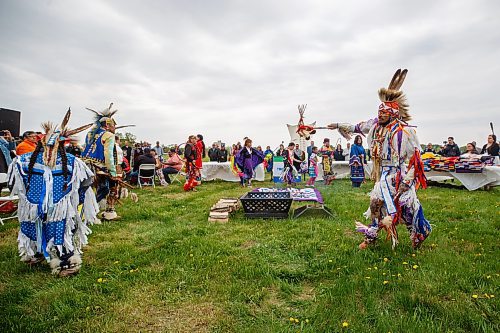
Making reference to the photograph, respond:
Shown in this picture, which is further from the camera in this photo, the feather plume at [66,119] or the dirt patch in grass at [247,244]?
the dirt patch in grass at [247,244]

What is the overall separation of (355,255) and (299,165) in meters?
8.60

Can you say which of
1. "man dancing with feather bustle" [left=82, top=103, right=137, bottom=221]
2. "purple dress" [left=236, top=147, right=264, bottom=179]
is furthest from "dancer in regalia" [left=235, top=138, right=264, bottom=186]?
"man dancing with feather bustle" [left=82, top=103, right=137, bottom=221]

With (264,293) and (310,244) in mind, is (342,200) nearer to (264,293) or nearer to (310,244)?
(310,244)

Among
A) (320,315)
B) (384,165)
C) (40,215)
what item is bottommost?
(320,315)

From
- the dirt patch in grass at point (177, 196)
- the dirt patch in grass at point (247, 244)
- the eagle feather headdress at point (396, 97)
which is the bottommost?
the dirt patch in grass at point (247, 244)

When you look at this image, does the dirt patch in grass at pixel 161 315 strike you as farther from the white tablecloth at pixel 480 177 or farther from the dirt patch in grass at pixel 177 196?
the white tablecloth at pixel 480 177

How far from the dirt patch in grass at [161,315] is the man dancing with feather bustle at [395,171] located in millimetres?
2289

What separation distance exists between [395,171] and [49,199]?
3958 millimetres

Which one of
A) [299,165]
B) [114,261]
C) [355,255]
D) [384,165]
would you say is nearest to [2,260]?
[114,261]

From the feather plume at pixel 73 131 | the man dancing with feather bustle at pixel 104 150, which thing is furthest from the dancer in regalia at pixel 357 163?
the feather plume at pixel 73 131

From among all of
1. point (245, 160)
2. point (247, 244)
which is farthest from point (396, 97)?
point (245, 160)

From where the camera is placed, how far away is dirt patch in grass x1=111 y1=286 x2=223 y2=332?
255cm

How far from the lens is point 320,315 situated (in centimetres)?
263

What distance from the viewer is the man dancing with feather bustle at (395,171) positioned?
387cm
